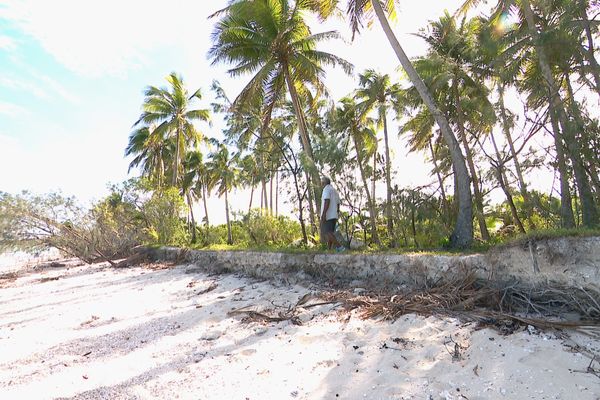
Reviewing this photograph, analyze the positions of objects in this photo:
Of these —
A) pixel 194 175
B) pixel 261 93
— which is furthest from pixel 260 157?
pixel 194 175

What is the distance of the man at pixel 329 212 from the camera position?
25.5 feet

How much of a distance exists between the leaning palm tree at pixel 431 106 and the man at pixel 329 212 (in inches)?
96.7

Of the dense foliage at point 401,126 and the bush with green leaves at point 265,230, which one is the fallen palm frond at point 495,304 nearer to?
the dense foliage at point 401,126

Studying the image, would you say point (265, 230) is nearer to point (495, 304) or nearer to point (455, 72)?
point (455, 72)

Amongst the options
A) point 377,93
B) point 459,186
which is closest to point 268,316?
point 459,186

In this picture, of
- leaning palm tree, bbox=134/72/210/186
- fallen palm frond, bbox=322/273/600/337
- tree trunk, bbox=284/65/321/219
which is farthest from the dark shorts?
leaning palm tree, bbox=134/72/210/186

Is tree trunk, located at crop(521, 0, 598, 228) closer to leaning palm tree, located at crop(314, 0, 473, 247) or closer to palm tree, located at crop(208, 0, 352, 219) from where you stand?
leaning palm tree, located at crop(314, 0, 473, 247)

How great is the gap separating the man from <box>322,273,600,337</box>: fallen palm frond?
115 inches

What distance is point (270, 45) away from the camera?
1173 centimetres

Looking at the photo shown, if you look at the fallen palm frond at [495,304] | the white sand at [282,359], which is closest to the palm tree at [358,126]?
the fallen palm frond at [495,304]

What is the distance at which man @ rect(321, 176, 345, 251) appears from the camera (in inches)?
306

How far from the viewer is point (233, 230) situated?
73.7 feet

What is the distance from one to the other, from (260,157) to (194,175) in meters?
16.8

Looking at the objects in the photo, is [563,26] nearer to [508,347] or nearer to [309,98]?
[508,347]
